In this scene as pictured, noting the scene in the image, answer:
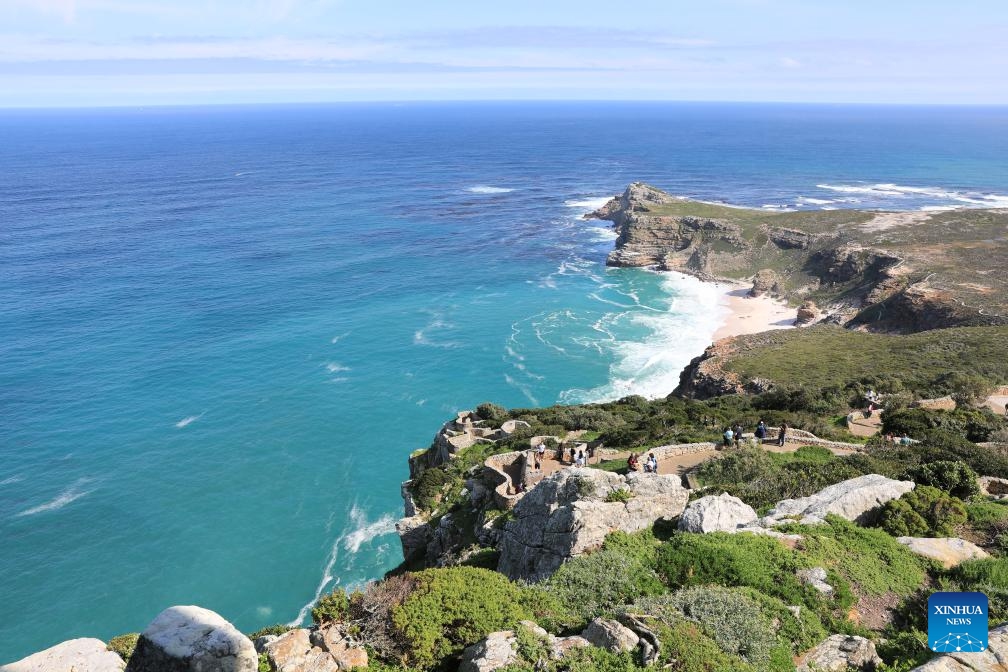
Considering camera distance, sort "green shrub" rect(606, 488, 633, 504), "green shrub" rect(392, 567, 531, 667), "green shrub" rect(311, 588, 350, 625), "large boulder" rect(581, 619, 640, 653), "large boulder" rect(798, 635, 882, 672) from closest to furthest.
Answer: "large boulder" rect(581, 619, 640, 653) < "large boulder" rect(798, 635, 882, 672) < "green shrub" rect(392, 567, 531, 667) < "green shrub" rect(311, 588, 350, 625) < "green shrub" rect(606, 488, 633, 504)

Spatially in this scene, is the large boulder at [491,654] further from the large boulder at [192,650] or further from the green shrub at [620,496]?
the green shrub at [620,496]

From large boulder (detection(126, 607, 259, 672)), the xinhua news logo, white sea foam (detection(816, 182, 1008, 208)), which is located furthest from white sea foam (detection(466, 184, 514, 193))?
large boulder (detection(126, 607, 259, 672))

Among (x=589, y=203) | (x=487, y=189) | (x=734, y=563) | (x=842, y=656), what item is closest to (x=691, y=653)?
(x=842, y=656)

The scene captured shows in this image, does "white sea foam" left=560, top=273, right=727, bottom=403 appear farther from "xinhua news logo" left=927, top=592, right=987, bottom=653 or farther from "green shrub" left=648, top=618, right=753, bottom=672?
"xinhua news logo" left=927, top=592, right=987, bottom=653

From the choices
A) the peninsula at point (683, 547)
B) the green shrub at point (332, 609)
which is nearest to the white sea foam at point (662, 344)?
the peninsula at point (683, 547)

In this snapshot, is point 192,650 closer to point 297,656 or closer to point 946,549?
point 297,656

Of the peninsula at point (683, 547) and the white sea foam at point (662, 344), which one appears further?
the white sea foam at point (662, 344)

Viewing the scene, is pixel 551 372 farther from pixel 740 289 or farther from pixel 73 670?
pixel 73 670

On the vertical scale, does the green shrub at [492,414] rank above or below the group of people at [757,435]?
below
